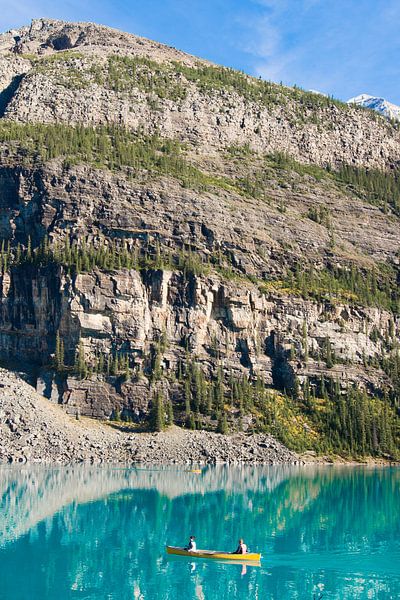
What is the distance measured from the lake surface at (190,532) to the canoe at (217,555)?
0.61 m

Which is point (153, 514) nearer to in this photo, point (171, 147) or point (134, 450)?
point (134, 450)

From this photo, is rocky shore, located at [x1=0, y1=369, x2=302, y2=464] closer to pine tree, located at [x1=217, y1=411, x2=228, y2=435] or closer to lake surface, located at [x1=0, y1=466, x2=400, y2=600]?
pine tree, located at [x1=217, y1=411, x2=228, y2=435]

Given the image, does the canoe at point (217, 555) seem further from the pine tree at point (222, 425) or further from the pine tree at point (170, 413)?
the pine tree at point (170, 413)

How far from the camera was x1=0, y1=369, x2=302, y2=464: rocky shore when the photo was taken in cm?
10556

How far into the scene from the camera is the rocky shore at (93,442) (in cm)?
10556

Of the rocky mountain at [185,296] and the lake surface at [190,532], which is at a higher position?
the rocky mountain at [185,296]

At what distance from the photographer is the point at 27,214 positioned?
490 feet

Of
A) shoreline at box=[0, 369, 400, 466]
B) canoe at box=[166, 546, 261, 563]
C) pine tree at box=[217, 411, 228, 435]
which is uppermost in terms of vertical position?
pine tree at box=[217, 411, 228, 435]

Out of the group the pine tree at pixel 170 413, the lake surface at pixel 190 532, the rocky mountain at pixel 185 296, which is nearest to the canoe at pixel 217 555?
the lake surface at pixel 190 532

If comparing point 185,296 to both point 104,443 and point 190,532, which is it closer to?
point 104,443

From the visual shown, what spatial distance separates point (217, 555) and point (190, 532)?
10.6m

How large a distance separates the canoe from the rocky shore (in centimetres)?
5834

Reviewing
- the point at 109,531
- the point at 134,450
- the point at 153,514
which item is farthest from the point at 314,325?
the point at 109,531

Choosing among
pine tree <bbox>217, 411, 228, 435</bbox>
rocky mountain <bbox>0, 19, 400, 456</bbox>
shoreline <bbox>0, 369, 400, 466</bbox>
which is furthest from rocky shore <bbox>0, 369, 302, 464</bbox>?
rocky mountain <bbox>0, 19, 400, 456</bbox>
